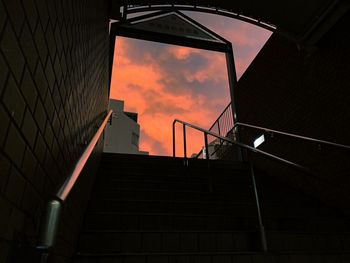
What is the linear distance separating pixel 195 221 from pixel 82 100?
154 centimetres

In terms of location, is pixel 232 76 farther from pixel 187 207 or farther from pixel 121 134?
pixel 121 134

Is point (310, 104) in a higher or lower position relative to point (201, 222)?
higher

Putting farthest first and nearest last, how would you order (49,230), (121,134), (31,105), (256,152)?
1. (121,134)
2. (256,152)
3. (31,105)
4. (49,230)

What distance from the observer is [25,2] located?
727 mm

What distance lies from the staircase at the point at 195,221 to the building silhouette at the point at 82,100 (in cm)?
5

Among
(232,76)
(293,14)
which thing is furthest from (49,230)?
(232,76)

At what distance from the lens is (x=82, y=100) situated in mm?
1664

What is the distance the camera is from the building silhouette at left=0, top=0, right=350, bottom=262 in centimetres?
72

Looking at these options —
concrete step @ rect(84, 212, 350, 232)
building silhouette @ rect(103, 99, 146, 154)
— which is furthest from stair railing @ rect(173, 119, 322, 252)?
building silhouette @ rect(103, 99, 146, 154)

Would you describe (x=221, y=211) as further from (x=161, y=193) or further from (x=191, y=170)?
(x=191, y=170)

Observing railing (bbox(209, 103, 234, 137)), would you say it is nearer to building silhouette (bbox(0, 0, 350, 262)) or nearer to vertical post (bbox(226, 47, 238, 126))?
vertical post (bbox(226, 47, 238, 126))

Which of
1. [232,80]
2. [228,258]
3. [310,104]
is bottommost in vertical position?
[228,258]

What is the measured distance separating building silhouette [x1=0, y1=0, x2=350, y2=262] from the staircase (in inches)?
2.1

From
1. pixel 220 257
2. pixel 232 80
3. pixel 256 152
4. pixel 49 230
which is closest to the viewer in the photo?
pixel 49 230
